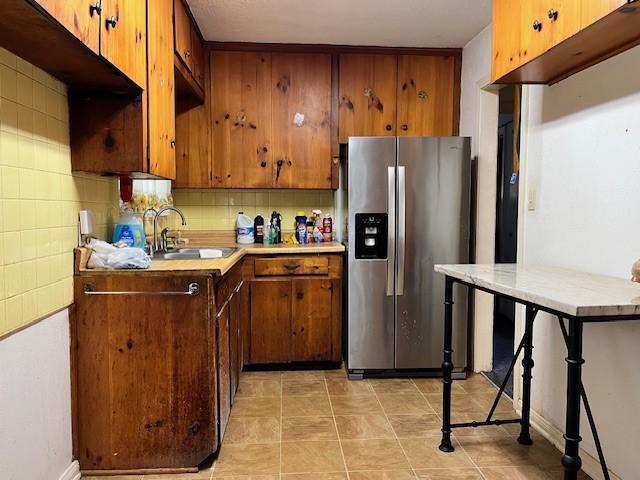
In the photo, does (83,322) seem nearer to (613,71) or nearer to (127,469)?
(127,469)

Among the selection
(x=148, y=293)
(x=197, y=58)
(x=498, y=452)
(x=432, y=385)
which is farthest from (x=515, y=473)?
(x=197, y=58)

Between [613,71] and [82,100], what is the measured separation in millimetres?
2055

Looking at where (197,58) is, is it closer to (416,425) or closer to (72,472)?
A: (72,472)

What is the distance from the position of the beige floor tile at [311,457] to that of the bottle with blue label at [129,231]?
47.3 inches

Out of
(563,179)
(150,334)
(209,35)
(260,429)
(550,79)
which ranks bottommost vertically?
(260,429)

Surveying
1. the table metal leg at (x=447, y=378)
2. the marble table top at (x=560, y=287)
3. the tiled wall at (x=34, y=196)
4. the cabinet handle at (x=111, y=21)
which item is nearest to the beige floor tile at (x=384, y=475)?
the table metal leg at (x=447, y=378)

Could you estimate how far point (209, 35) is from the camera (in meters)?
3.21

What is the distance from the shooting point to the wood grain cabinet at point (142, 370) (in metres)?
1.94

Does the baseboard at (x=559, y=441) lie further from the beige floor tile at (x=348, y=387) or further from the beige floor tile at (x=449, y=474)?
the beige floor tile at (x=348, y=387)

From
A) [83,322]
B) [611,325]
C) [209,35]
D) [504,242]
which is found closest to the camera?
[611,325]

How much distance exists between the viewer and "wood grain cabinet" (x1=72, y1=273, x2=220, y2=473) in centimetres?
194

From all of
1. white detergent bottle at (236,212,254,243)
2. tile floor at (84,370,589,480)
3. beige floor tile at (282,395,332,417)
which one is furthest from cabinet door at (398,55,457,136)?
beige floor tile at (282,395,332,417)

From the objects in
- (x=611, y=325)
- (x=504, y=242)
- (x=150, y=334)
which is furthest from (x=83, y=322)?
(x=504, y=242)

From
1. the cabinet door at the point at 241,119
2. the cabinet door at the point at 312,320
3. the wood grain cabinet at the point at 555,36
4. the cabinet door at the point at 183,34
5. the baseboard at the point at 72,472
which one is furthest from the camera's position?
the cabinet door at the point at 241,119
